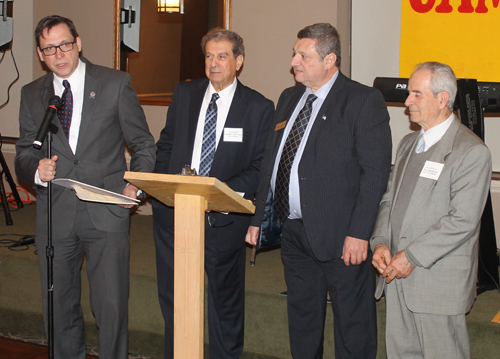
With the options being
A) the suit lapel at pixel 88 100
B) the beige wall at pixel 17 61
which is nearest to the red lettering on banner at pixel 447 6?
the suit lapel at pixel 88 100

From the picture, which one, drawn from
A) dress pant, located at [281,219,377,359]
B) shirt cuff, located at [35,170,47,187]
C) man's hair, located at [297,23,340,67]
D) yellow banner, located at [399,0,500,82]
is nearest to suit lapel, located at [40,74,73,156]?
shirt cuff, located at [35,170,47,187]

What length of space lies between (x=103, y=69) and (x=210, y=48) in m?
0.56

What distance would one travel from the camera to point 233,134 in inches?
104

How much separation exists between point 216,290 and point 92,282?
64 cm

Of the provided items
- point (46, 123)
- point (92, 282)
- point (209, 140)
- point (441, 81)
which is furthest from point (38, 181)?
point (441, 81)

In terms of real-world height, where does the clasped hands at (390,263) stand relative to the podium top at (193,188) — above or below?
below

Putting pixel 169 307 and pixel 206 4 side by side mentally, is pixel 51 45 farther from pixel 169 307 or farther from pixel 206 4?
pixel 206 4

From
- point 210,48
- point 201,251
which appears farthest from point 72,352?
point 210,48

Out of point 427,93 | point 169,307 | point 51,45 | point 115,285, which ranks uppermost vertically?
point 51,45

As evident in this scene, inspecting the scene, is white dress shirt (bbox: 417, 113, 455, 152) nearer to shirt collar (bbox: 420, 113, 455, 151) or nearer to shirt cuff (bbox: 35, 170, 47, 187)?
shirt collar (bbox: 420, 113, 455, 151)

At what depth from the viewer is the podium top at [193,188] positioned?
63.2 inches

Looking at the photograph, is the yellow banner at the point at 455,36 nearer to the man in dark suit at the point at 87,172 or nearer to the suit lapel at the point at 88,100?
the man in dark suit at the point at 87,172

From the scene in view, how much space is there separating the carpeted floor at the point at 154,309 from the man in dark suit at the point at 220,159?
0.35m

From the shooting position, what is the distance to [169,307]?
Answer: 279 centimetres
